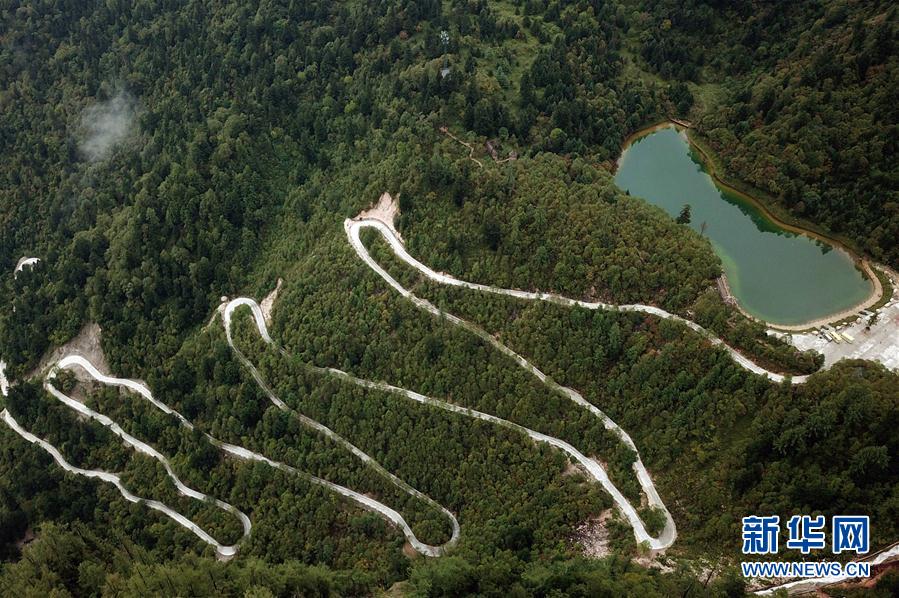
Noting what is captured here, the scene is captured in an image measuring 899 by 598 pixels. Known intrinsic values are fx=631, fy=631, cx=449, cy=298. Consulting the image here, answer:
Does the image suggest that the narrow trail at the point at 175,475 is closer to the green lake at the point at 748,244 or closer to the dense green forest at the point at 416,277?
the dense green forest at the point at 416,277

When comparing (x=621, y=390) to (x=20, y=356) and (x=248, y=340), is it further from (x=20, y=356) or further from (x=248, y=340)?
(x=20, y=356)

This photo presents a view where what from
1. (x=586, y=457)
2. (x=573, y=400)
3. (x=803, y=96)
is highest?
(x=803, y=96)

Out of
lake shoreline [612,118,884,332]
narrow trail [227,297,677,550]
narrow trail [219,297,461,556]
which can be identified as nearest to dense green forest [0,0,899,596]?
narrow trail [227,297,677,550]

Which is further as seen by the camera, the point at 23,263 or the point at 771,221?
the point at 23,263

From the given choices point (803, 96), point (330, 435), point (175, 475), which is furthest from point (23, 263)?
point (803, 96)

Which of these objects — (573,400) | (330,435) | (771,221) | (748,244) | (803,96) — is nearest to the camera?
(573,400)

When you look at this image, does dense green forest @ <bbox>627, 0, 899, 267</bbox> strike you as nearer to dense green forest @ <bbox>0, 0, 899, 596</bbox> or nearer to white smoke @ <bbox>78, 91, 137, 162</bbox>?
dense green forest @ <bbox>0, 0, 899, 596</bbox>

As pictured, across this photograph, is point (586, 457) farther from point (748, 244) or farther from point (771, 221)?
point (771, 221)
